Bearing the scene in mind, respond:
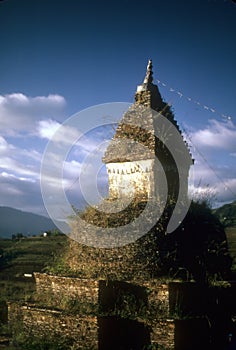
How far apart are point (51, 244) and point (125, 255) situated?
642 inches

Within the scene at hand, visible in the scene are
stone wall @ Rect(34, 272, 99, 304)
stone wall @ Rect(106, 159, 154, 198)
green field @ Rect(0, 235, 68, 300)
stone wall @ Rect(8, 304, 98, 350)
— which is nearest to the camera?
stone wall @ Rect(8, 304, 98, 350)

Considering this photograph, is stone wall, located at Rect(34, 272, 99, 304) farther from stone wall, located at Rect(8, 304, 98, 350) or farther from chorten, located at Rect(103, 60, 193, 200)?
chorten, located at Rect(103, 60, 193, 200)

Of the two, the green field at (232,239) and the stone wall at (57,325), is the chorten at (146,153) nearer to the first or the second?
the stone wall at (57,325)

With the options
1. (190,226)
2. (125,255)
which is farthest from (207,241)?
(125,255)

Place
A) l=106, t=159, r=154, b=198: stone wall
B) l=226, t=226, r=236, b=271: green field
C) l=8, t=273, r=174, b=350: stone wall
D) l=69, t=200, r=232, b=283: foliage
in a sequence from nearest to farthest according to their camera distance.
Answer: l=8, t=273, r=174, b=350: stone wall, l=69, t=200, r=232, b=283: foliage, l=106, t=159, r=154, b=198: stone wall, l=226, t=226, r=236, b=271: green field

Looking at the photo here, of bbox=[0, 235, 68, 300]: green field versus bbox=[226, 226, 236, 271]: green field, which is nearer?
bbox=[0, 235, 68, 300]: green field

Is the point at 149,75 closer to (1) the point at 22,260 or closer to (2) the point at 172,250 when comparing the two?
(2) the point at 172,250

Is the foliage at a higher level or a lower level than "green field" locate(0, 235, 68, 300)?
higher

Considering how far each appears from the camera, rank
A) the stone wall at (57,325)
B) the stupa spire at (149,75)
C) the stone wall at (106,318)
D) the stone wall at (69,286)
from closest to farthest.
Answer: the stone wall at (106,318)
the stone wall at (57,325)
the stone wall at (69,286)
the stupa spire at (149,75)

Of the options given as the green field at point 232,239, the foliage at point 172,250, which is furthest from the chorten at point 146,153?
the green field at point 232,239

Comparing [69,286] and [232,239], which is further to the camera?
[232,239]

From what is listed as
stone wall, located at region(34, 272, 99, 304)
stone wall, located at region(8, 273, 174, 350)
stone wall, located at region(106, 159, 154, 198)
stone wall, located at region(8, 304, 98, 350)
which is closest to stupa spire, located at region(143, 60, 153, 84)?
stone wall, located at region(106, 159, 154, 198)

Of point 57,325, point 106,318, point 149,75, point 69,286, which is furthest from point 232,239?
point 57,325

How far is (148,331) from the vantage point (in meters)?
9.59
